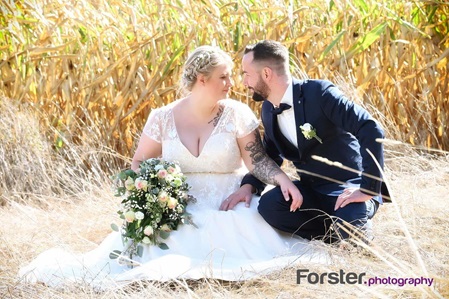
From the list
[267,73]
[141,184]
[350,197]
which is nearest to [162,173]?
[141,184]

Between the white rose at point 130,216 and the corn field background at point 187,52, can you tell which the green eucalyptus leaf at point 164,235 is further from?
the corn field background at point 187,52

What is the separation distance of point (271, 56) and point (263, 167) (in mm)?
601

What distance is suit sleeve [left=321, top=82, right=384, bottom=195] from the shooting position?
413 centimetres

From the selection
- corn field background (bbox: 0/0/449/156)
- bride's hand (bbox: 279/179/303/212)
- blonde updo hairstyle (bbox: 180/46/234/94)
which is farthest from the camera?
corn field background (bbox: 0/0/449/156)

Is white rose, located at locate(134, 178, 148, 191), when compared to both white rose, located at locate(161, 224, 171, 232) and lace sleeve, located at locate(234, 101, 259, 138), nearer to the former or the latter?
white rose, located at locate(161, 224, 171, 232)

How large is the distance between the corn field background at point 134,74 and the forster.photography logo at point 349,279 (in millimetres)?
1953

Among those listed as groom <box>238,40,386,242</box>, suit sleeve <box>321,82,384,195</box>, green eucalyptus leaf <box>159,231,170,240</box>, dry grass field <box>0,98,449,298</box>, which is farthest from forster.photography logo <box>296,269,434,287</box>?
green eucalyptus leaf <box>159,231,170,240</box>

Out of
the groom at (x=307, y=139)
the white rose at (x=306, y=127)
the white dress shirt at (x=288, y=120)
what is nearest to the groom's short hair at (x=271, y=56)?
the groom at (x=307, y=139)

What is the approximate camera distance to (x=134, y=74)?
21.7 feet

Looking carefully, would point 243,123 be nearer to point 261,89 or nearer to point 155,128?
point 261,89

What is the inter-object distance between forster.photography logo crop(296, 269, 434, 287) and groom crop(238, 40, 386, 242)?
74 cm

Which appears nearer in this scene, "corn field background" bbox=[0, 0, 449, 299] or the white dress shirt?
the white dress shirt

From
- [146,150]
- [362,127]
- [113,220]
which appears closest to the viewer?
[362,127]

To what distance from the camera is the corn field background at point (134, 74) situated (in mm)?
6086
